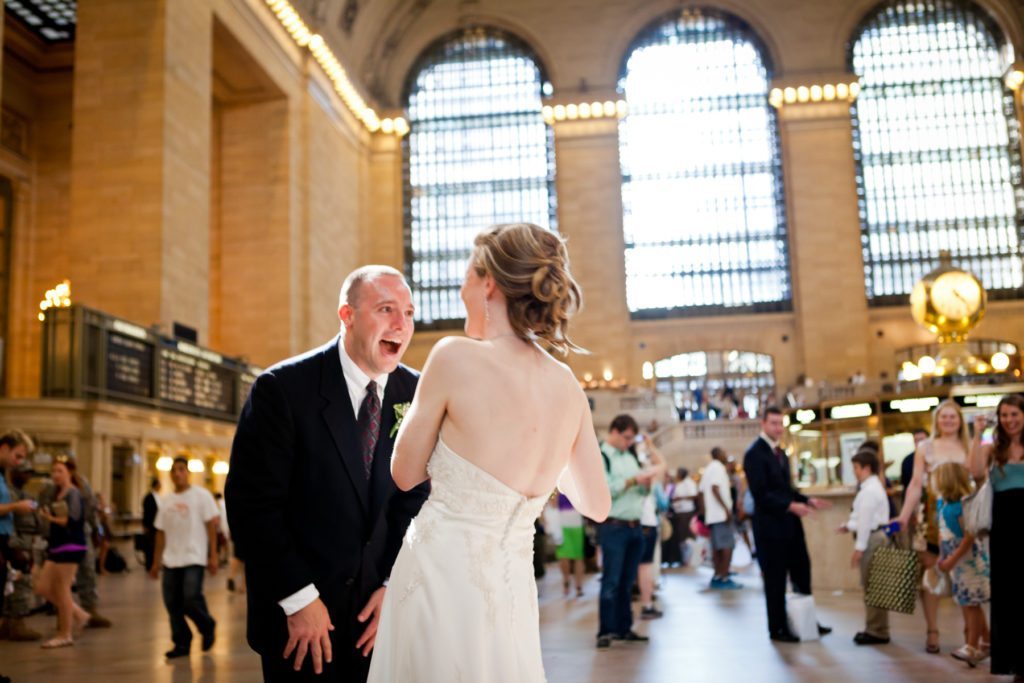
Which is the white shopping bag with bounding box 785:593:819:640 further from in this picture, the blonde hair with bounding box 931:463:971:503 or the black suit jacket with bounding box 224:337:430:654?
the black suit jacket with bounding box 224:337:430:654

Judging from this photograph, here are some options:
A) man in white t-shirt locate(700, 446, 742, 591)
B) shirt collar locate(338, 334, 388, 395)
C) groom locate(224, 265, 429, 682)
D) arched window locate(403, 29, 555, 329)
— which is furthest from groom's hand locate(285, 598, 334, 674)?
arched window locate(403, 29, 555, 329)

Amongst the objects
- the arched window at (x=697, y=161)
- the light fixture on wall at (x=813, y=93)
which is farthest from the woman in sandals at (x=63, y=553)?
the light fixture on wall at (x=813, y=93)

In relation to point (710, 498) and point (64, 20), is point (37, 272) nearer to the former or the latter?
point (64, 20)

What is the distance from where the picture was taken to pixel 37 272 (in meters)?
26.2

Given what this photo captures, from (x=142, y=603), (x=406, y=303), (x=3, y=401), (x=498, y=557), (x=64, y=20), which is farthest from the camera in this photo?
(x=64, y=20)

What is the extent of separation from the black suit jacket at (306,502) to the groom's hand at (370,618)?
0.04 meters

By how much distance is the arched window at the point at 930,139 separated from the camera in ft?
110

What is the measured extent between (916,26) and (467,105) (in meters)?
14.6

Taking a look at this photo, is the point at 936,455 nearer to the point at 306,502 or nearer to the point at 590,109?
the point at 306,502

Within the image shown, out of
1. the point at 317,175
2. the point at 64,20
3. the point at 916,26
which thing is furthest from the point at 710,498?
the point at 916,26

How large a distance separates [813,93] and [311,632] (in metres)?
33.1

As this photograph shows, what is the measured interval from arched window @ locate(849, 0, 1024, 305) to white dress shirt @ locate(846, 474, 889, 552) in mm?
26628

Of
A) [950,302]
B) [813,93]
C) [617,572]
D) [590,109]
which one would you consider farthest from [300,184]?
[617,572]

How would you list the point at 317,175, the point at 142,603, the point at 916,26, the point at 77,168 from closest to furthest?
the point at 142,603, the point at 77,168, the point at 317,175, the point at 916,26
